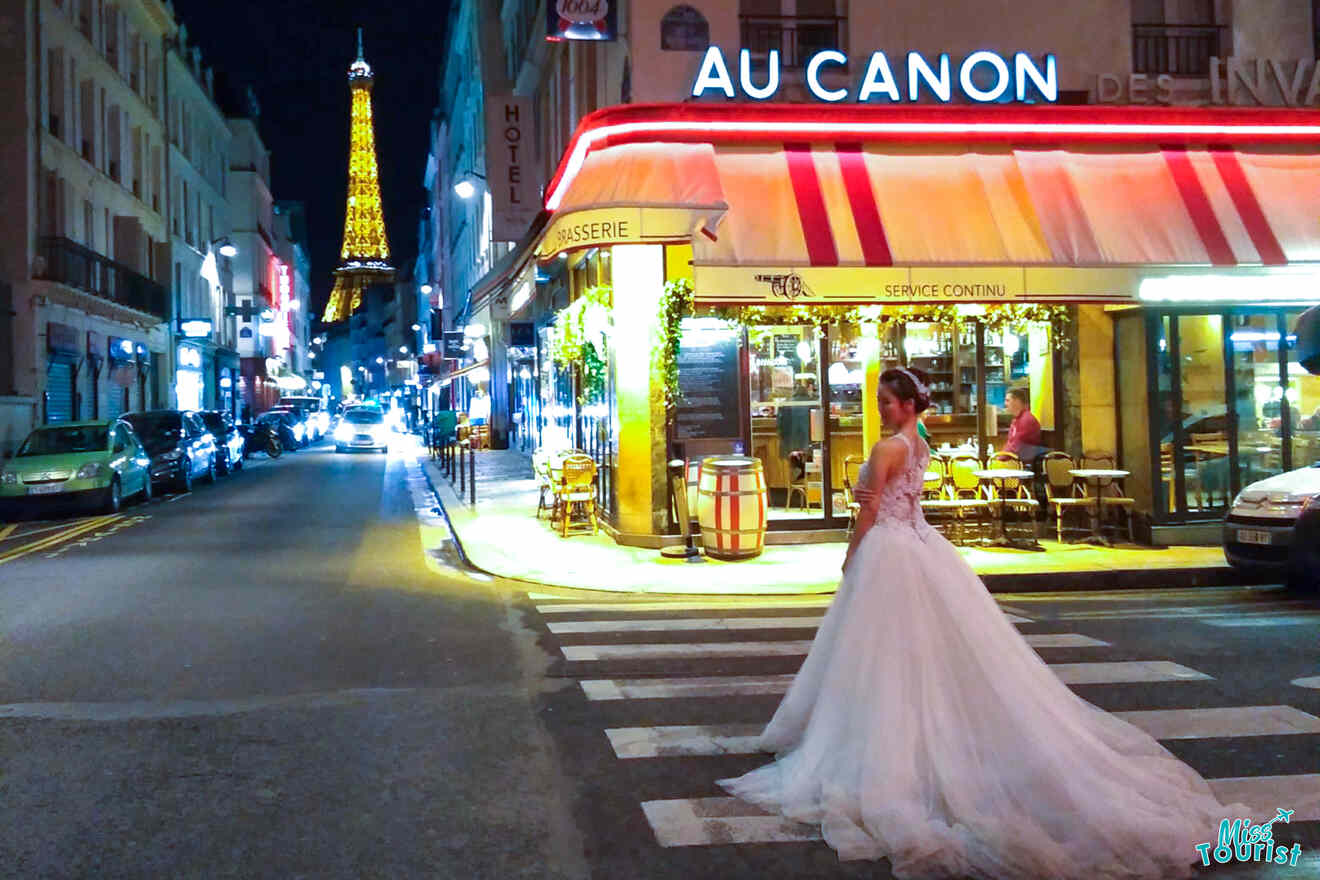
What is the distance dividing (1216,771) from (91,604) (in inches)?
361

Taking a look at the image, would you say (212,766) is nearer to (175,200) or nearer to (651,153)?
(651,153)

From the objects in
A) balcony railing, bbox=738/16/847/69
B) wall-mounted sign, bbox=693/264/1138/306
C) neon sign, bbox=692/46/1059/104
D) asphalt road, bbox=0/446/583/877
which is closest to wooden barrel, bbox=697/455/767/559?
wall-mounted sign, bbox=693/264/1138/306

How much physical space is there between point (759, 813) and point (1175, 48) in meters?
14.6

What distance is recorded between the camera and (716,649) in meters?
8.62

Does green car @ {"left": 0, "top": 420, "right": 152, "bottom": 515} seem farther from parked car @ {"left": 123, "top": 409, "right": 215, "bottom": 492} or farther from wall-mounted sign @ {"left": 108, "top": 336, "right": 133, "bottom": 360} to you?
wall-mounted sign @ {"left": 108, "top": 336, "right": 133, "bottom": 360}

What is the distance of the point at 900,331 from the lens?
15.6 m

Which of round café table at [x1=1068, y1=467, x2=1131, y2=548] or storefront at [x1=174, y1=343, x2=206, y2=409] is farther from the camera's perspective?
storefront at [x1=174, y1=343, x2=206, y2=409]

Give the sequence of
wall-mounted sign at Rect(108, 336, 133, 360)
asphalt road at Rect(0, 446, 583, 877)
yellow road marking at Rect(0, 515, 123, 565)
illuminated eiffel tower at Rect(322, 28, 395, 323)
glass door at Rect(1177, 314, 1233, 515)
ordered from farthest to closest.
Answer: illuminated eiffel tower at Rect(322, 28, 395, 323), wall-mounted sign at Rect(108, 336, 133, 360), yellow road marking at Rect(0, 515, 123, 565), glass door at Rect(1177, 314, 1233, 515), asphalt road at Rect(0, 446, 583, 877)

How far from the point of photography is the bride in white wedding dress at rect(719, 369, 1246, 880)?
446 centimetres

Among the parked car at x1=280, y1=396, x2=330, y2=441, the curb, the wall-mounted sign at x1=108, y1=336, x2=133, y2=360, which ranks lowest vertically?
the curb

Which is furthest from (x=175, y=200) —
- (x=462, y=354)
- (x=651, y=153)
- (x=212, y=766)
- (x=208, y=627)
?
(x=212, y=766)

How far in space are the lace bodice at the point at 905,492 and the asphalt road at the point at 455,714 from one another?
4.57ft

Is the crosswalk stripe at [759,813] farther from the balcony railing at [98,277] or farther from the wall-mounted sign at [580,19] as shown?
the balcony railing at [98,277]

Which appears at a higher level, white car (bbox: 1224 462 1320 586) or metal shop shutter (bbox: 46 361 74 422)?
metal shop shutter (bbox: 46 361 74 422)
